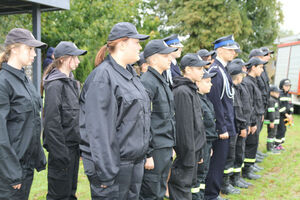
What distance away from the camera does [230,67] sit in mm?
5410

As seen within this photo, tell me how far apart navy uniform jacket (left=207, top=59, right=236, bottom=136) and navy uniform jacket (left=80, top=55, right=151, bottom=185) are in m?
2.26

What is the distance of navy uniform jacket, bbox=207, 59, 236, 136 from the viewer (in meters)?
4.62

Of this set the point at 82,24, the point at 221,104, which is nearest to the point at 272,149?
the point at 221,104

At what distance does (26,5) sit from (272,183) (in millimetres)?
6872

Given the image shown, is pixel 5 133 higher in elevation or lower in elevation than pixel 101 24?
lower

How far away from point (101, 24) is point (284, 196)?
10415mm

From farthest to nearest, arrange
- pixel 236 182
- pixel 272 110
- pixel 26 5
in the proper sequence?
pixel 272 110
pixel 26 5
pixel 236 182

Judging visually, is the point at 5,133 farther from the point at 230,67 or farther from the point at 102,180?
the point at 230,67

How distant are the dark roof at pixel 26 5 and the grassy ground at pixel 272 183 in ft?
12.1

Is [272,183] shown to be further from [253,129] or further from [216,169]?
[216,169]

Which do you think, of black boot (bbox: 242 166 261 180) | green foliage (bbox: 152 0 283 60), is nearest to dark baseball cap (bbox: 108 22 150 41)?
black boot (bbox: 242 166 261 180)

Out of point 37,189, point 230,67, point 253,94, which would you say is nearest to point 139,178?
point 37,189

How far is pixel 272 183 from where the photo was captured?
5.91 metres

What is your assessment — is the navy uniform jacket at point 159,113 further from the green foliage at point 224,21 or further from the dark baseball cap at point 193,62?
the green foliage at point 224,21
